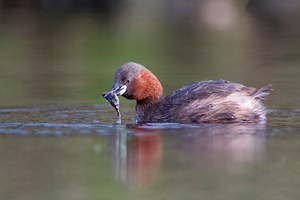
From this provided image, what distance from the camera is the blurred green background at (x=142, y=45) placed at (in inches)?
602

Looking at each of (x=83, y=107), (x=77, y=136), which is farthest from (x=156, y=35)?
(x=77, y=136)

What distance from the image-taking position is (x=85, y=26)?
25.5m

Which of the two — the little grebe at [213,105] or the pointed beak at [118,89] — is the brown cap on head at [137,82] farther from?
the little grebe at [213,105]

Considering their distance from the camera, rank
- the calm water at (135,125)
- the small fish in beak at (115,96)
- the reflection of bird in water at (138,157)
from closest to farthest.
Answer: the calm water at (135,125), the reflection of bird in water at (138,157), the small fish in beak at (115,96)

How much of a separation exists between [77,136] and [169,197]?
268cm

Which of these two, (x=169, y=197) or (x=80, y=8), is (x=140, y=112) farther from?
(x=80, y=8)

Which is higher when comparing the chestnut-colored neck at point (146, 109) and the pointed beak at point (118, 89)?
the pointed beak at point (118, 89)

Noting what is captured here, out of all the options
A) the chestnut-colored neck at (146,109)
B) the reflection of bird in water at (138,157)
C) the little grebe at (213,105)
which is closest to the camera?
the reflection of bird in water at (138,157)

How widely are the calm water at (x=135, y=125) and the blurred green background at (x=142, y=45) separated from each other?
0.03 meters

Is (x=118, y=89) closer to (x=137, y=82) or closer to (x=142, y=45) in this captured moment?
(x=137, y=82)

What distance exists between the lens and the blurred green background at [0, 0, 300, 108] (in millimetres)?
15281

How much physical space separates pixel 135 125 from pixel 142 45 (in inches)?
366

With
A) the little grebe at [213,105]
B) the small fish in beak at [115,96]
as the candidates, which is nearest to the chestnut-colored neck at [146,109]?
the little grebe at [213,105]

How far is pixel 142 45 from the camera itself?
20.9 metres
